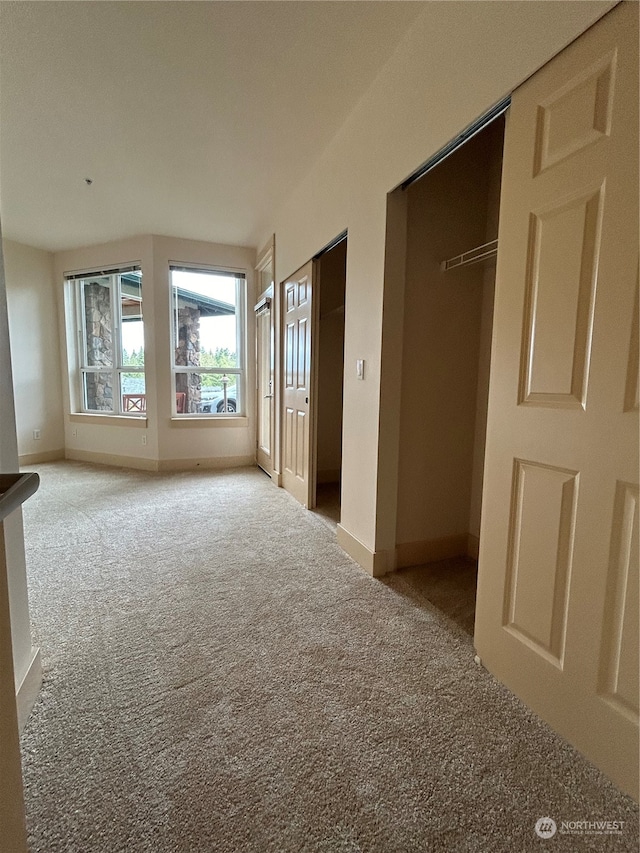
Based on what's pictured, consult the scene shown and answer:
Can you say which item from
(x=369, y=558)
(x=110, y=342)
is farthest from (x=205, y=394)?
(x=369, y=558)

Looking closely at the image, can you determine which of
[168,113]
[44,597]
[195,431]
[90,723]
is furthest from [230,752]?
[195,431]

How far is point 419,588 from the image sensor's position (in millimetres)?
2047

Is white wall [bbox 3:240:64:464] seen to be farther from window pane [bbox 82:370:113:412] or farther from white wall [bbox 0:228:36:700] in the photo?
white wall [bbox 0:228:36:700]

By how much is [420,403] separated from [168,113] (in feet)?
7.70

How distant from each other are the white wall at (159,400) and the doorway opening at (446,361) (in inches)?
120

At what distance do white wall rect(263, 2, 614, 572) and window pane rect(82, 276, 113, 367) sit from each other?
3168 mm

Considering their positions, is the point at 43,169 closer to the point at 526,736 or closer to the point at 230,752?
the point at 230,752

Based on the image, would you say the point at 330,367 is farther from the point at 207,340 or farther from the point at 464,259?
the point at 464,259

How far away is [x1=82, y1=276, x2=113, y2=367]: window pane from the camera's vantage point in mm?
4906

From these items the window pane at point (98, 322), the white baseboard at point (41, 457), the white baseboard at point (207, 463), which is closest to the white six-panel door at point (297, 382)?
the white baseboard at point (207, 463)

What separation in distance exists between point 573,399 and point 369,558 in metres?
1.45

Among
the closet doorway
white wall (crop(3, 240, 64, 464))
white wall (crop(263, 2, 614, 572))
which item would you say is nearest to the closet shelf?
white wall (crop(263, 2, 614, 572))

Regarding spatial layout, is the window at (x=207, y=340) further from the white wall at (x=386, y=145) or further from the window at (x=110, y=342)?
the white wall at (x=386, y=145)

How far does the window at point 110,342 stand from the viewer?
4.77m
